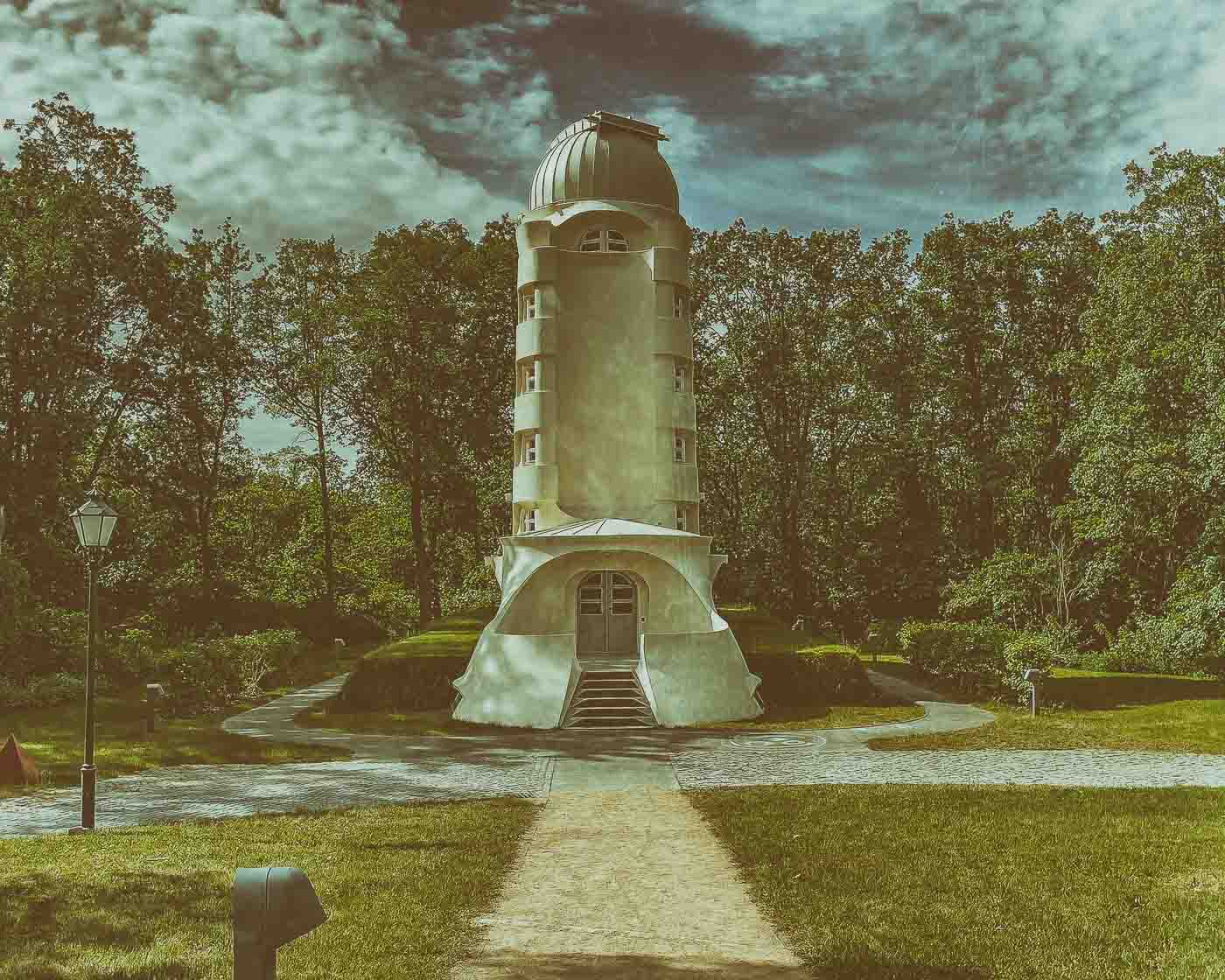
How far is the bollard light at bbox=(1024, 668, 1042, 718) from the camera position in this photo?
22.9 metres

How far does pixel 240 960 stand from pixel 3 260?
103ft

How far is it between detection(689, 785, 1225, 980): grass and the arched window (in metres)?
17.1

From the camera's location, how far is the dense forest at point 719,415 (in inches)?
1146

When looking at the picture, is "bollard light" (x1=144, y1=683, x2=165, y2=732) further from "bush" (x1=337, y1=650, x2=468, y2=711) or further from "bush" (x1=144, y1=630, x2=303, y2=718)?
"bush" (x1=337, y1=650, x2=468, y2=711)

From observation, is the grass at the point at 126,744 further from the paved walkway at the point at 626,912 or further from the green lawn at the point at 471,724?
the paved walkway at the point at 626,912

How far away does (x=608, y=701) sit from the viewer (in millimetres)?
22406

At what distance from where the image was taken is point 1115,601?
3753cm

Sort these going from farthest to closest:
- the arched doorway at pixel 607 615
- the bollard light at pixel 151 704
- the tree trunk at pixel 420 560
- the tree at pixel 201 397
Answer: the tree trunk at pixel 420 560 < the tree at pixel 201 397 < the arched doorway at pixel 607 615 < the bollard light at pixel 151 704

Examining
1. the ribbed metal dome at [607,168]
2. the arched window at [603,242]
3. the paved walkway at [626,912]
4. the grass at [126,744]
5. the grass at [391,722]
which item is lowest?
the grass at [391,722]

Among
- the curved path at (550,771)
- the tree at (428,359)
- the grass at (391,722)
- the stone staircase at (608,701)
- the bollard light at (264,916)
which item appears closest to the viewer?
the bollard light at (264,916)

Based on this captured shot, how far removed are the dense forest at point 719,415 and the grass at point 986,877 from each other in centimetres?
1580

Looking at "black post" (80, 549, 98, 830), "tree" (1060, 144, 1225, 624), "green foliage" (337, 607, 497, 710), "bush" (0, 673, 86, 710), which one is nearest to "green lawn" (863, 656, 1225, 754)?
"tree" (1060, 144, 1225, 624)

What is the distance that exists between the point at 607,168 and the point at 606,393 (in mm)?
6093

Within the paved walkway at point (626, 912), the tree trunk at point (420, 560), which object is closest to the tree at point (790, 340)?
the tree trunk at point (420, 560)
